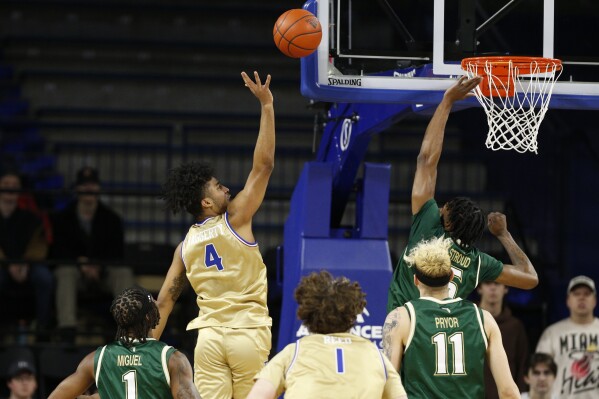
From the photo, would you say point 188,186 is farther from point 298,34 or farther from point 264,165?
point 298,34

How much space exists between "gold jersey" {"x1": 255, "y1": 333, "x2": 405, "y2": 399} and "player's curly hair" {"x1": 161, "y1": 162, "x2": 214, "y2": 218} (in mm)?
1949

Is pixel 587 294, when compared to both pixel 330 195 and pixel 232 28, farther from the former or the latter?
pixel 232 28

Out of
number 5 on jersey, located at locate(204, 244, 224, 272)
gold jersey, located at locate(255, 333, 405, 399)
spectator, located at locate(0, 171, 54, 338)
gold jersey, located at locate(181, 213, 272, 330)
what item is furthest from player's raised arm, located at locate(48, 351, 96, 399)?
spectator, located at locate(0, 171, 54, 338)

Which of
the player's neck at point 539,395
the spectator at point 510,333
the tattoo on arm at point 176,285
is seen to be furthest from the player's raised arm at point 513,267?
the spectator at point 510,333

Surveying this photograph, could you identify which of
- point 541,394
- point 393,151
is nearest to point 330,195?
point 541,394

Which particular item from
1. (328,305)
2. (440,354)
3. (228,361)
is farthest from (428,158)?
(328,305)

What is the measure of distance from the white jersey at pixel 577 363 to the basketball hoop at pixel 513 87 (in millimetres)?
3598

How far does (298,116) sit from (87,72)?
2.67m

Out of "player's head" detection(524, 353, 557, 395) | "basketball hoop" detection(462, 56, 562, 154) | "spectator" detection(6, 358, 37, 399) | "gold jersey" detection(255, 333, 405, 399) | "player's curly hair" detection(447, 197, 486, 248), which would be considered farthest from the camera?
"player's head" detection(524, 353, 557, 395)

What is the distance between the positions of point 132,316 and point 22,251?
6.22 meters

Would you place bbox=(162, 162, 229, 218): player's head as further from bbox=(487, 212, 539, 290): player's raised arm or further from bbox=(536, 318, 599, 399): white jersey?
bbox=(536, 318, 599, 399): white jersey

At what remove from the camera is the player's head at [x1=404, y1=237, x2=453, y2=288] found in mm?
5664

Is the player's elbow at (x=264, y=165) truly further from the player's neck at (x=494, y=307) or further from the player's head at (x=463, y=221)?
the player's neck at (x=494, y=307)

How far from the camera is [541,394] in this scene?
9.77m
